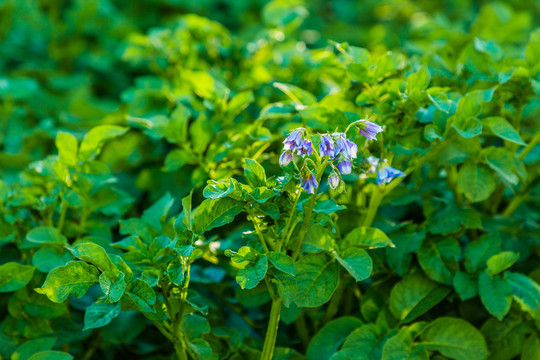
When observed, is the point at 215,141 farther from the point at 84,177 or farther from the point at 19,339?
the point at 19,339

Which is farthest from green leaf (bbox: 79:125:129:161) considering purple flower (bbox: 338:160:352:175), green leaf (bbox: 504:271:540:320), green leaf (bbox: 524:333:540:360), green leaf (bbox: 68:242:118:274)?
green leaf (bbox: 524:333:540:360)

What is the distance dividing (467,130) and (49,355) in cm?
104

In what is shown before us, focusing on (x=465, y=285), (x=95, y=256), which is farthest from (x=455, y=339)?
(x=95, y=256)

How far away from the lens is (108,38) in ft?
9.18

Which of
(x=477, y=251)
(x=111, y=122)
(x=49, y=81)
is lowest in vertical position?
(x=49, y=81)

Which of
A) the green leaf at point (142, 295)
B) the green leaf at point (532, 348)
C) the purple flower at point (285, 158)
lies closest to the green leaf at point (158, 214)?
the green leaf at point (142, 295)

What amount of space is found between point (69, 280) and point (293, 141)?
1.70 ft

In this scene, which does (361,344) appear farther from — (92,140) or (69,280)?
(92,140)

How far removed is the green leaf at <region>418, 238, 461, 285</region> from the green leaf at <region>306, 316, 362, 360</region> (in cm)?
22

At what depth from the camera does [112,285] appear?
4.00 feet

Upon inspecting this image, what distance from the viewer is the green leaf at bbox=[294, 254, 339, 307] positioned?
1311mm

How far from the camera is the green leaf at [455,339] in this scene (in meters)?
1.47

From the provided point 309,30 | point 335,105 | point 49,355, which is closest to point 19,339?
point 49,355

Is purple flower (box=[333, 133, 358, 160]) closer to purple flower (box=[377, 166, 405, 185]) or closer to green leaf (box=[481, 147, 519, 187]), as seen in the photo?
purple flower (box=[377, 166, 405, 185])
